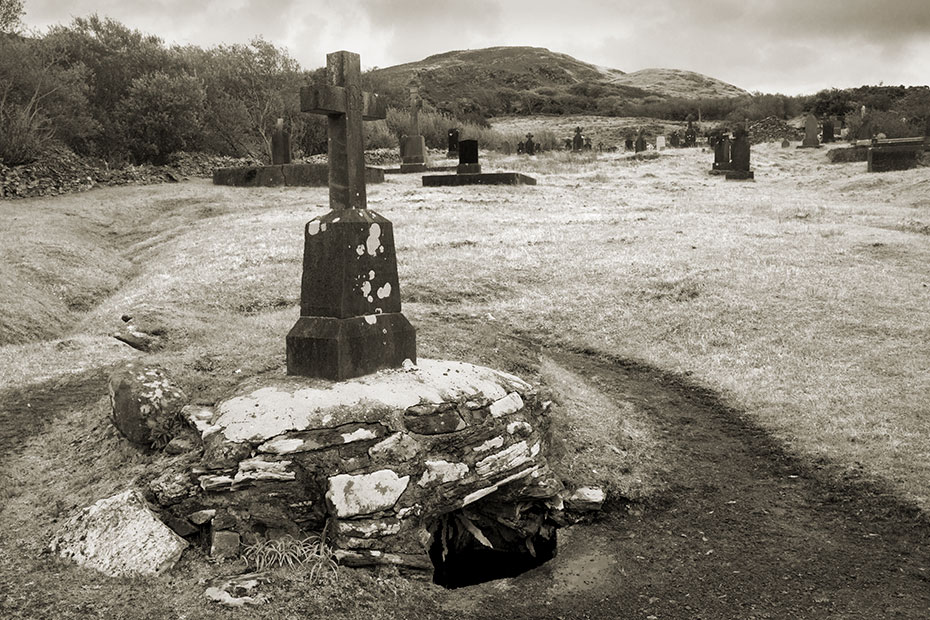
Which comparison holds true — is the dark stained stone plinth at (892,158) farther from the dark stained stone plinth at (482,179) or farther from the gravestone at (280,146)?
the gravestone at (280,146)

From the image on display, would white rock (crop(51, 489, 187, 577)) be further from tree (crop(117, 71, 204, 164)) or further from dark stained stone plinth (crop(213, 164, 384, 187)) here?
tree (crop(117, 71, 204, 164))

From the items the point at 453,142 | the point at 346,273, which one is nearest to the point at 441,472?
the point at 346,273

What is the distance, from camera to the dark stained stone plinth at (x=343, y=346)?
605 centimetres

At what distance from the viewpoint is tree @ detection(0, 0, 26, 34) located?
1001 inches

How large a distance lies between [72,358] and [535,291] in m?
6.55

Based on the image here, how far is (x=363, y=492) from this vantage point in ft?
17.1

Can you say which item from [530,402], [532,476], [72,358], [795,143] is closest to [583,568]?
[532,476]

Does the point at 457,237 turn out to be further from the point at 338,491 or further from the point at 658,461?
the point at 338,491

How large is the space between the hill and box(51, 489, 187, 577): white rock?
168ft

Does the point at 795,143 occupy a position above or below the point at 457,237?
above

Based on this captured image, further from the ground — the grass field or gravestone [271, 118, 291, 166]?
gravestone [271, 118, 291, 166]

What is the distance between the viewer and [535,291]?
1214 cm

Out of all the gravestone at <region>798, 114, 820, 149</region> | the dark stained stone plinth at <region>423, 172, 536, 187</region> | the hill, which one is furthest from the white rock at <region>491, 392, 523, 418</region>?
the hill

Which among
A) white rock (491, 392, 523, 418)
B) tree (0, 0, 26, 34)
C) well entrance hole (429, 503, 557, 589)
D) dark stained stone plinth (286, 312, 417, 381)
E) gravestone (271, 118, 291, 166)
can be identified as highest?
tree (0, 0, 26, 34)
